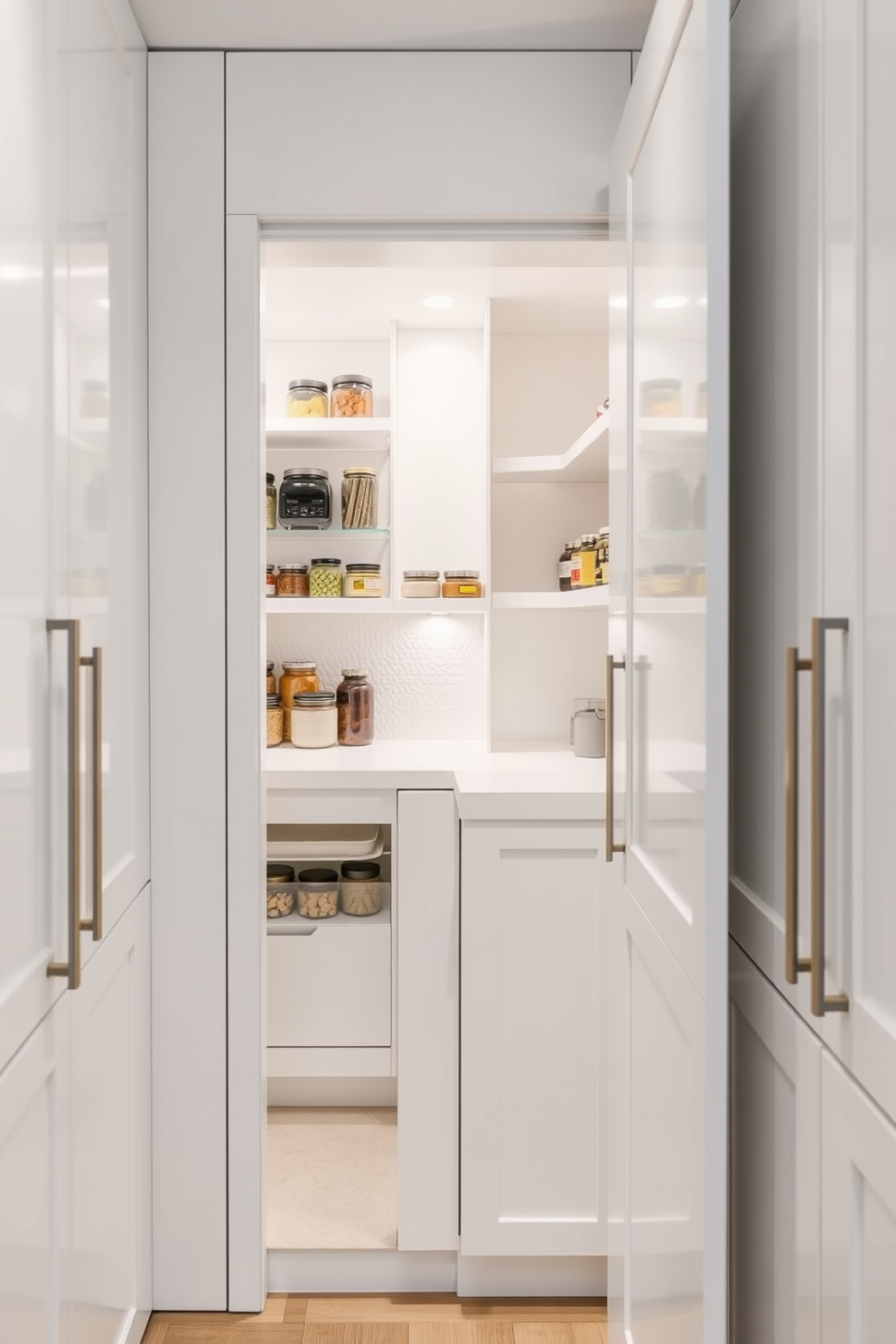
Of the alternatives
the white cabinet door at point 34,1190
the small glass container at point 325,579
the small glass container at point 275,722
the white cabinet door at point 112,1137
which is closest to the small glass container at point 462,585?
the small glass container at point 325,579

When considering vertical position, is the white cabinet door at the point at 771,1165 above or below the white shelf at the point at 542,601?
below

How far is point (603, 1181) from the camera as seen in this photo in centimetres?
195

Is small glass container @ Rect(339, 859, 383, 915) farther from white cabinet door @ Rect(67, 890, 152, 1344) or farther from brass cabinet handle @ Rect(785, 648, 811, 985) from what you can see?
brass cabinet handle @ Rect(785, 648, 811, 985)

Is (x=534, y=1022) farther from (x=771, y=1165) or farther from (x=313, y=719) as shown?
(x=313, y=719)

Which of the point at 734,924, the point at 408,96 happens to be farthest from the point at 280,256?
the point at 734,924

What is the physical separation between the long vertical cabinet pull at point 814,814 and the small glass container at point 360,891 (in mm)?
1747

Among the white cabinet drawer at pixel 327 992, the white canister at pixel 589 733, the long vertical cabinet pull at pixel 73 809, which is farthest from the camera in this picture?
the white cabinet drawer at pixel 327 992

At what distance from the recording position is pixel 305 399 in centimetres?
263

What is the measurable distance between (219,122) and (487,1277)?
224cm

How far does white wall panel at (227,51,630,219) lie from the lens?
1809mm

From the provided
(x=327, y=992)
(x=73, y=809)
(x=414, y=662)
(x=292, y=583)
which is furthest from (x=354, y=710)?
(x=73, y=809)

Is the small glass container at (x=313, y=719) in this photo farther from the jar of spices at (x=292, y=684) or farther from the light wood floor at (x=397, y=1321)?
the light wood floor at (x=397, y=1321)

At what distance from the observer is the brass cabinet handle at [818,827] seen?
91 cm

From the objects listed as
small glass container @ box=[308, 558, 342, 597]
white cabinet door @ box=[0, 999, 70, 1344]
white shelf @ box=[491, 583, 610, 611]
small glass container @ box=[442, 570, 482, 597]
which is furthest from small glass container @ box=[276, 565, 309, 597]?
white cabinet door @ box=[0, 999, 70, 1344]
